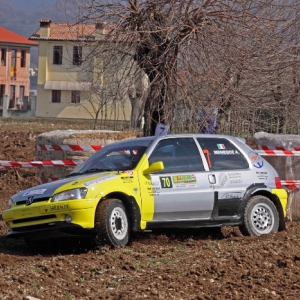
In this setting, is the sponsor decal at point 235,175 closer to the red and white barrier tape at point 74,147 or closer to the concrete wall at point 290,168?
the concrete wall at point 290,168

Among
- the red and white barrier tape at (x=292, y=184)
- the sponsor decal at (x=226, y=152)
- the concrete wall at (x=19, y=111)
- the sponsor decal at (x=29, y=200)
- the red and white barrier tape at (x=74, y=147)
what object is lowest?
the sponsor decal at (x=29, y=200)

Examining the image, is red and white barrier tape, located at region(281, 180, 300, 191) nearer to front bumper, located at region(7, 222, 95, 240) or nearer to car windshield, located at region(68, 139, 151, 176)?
car windshield, located at region(68, 139, 151, 176)

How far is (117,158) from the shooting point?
11078mm

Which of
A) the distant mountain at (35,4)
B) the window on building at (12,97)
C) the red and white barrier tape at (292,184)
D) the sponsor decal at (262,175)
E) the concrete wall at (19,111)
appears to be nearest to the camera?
the sponsor decal at (262,175)

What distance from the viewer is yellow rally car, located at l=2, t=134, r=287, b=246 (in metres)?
10.1

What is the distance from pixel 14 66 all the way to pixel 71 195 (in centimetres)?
6794

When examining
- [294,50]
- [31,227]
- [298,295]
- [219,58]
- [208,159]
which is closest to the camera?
[298,295]

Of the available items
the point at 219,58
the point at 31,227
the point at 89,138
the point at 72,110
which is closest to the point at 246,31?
the point at 219,58

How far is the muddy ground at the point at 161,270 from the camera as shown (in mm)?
7523

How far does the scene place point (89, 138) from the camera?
15.2m

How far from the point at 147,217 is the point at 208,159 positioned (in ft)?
4.40

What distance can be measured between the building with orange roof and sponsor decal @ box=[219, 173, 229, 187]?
201 ft

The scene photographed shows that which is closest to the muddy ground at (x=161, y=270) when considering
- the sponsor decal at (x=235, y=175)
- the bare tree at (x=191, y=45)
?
the sponsor decal at (x=235, y=175)

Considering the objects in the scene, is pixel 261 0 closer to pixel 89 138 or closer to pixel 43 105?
pixel 89 138
